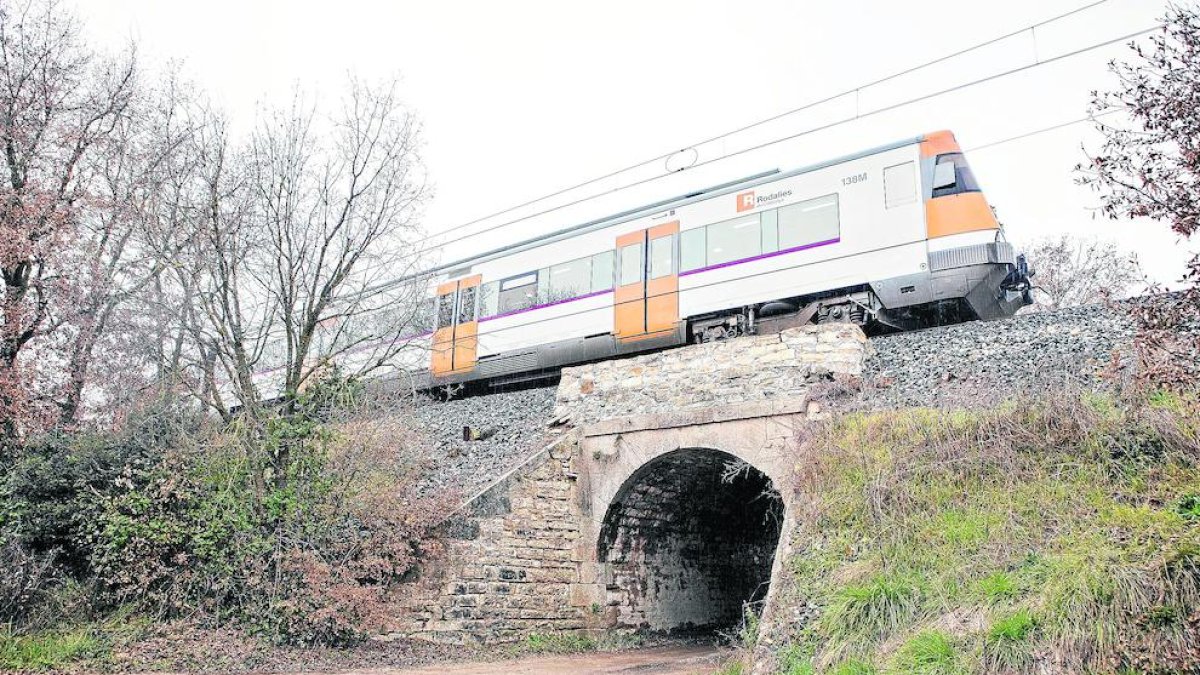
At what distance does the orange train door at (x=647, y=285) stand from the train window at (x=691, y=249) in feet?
0.37

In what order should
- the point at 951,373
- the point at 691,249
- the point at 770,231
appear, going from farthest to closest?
the point at 691,249
the point at 770,231
the point at 951,373

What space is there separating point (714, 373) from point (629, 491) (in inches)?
84.6

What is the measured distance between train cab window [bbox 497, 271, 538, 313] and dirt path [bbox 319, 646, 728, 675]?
6.19 meters

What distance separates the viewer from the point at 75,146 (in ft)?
36.0

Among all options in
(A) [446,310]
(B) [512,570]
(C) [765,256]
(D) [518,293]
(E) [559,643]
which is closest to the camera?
(B) [512,570]

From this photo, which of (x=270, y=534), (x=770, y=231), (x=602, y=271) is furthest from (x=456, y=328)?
(x=270, y=534)

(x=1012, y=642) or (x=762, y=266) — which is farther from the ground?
(x=762, y=266)

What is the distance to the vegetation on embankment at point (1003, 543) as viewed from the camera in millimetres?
5652

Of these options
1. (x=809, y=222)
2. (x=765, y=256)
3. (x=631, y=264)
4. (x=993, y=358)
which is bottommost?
(x=993, y=358)

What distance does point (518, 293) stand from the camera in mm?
15383

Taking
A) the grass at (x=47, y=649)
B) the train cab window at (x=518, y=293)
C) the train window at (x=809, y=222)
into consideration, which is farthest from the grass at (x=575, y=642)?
the train window at (x=809, y=222)

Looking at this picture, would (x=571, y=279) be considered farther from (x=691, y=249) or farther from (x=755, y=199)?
(x=755, y=199)

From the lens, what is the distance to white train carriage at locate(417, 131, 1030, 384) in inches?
445

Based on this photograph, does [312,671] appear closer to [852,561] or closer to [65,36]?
[852,561]
